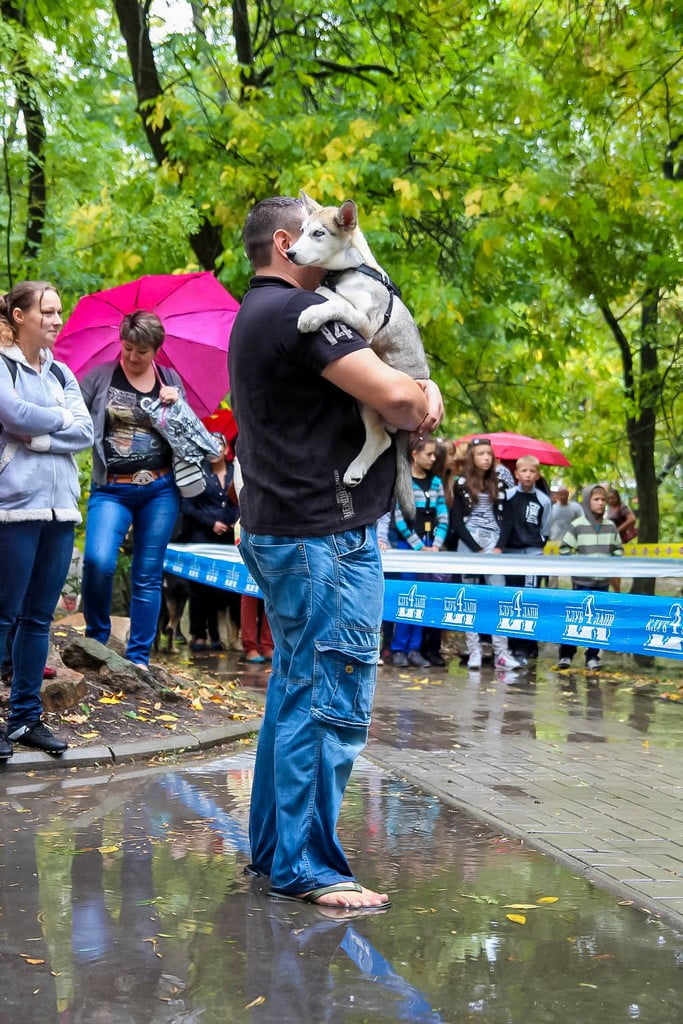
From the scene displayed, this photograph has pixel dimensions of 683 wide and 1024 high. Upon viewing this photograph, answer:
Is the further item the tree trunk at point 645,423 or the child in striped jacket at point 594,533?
the tree trunk at point 645,423

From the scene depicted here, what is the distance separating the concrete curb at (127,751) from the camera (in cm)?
671

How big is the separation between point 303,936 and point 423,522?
966 centimetres

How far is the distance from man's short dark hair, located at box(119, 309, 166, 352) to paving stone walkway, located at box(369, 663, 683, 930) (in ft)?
9.26

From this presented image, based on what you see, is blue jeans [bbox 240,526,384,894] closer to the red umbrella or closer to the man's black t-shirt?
the man's black t-shirt

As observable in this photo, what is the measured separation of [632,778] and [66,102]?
36.4ft

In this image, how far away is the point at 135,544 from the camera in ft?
28.5

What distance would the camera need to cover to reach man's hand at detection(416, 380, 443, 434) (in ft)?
14.7

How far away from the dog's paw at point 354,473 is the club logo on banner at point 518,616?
179 inches

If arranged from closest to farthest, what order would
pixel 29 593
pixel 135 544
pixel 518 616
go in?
pixel 29 593, pixel 135 544, pixel 518 616

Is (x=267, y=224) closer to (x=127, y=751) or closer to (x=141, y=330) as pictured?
(x=127, y=751)

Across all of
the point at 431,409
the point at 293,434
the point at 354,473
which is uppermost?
the point at 431,409

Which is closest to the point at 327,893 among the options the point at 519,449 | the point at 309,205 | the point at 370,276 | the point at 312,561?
the point at 312,561

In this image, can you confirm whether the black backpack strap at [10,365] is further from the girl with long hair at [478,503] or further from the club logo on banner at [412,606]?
the girl with long hair at [478,503]

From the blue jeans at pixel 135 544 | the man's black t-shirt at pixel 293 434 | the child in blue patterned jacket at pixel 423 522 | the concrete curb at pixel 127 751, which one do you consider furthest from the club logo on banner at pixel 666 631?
the child in blue patterned jacket at pixel 423 522
